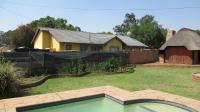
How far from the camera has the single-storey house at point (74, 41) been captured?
1219 inches

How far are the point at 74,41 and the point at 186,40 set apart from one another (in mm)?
14021

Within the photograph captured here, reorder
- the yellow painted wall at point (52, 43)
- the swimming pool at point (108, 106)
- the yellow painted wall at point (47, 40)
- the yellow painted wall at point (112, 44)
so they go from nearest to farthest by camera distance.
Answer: the swimming pool at point (108, 106) < the yellow painted wall at point (52, 43) < the yellow painted wall at point (47, 40) < the yellow painted wall at point (112, 44)

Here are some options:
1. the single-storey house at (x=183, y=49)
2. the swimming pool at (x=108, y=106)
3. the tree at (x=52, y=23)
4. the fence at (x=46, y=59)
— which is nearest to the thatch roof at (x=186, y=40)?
the single-storey house at (x=183, y=49)

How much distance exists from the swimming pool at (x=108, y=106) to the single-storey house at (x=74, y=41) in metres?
21.1

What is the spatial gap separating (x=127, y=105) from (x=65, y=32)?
25.8 metres

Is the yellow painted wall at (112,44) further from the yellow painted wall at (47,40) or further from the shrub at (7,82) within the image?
the shrub at (7,82)

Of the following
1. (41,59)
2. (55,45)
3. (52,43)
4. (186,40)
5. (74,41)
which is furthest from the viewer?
(52,43)

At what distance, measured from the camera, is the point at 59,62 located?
1748 centimetres

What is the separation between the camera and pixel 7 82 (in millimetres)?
9812

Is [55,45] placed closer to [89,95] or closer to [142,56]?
[142,56]

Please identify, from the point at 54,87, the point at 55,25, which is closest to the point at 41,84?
the point at 54,87

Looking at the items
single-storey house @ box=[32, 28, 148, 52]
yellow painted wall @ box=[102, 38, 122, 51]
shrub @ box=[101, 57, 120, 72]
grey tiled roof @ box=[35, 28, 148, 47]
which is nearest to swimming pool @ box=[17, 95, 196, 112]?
shrub @ box=[101, 57, 120, 72]

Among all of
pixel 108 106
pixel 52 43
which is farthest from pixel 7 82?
pixel 52 43

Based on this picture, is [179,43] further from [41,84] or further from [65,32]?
[41,84]
